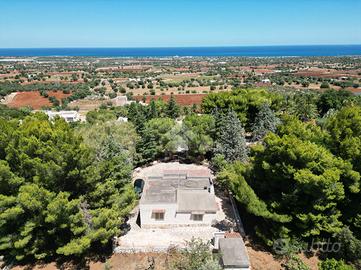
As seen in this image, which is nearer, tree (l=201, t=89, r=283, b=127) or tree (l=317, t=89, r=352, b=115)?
tree (l=201, t=89, r=283, b=127)

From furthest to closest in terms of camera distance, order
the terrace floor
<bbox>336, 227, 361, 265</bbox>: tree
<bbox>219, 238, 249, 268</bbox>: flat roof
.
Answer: the terrace floor, <bbox>336, 227, 361, 265</bbox>: tree, <bbox>219, 238, 249, 268</bbox>: flat roof

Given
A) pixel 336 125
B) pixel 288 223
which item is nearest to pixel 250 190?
pixel 288 223

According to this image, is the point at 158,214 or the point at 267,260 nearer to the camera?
the point at 267,260

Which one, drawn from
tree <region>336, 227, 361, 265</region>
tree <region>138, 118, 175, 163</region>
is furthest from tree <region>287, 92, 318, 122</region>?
tree <region>336, 227, 361, 265</region>

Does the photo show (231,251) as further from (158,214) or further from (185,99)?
(185,99)

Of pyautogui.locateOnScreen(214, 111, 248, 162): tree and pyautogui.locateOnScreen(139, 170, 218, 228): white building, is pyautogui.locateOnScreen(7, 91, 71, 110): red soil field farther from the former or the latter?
pyautogui.locateOnScreen(139, 170, 218, 228): white building

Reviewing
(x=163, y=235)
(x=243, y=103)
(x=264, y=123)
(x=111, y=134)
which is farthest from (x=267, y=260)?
(x=243, y=103)

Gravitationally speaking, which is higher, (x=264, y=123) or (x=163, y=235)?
(x=264, y=123)
